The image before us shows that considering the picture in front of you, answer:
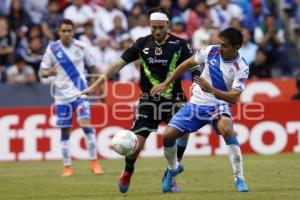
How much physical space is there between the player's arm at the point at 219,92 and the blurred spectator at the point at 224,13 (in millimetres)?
13438

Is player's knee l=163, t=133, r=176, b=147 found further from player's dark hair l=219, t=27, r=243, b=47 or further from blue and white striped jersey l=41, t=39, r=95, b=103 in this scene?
blue and white striped jersey l=41, t=39, r=95, b=103

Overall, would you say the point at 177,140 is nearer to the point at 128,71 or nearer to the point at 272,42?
the point at 128,71

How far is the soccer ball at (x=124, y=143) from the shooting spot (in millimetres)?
12406

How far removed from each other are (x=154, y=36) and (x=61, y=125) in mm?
4748

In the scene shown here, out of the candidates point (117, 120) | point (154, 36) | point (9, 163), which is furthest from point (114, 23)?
point (154, 36)

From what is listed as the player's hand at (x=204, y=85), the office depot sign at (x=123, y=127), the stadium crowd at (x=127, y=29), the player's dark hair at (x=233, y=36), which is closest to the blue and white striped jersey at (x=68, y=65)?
the office depot sign at (x=123, y=127)

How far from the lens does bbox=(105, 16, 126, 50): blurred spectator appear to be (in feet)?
79.8

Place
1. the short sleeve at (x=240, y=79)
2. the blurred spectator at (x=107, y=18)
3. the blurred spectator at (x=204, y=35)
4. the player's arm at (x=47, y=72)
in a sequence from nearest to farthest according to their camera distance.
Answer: the short sleeve at (x=240, y=79)
the player's arm at (x=47, y=72)
the blurred spectator at (x=204, y=35)
the blurred spectator at (x=107, y=18)

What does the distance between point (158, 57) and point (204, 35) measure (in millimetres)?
11281

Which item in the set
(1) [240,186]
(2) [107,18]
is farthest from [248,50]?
(1) [240,186]

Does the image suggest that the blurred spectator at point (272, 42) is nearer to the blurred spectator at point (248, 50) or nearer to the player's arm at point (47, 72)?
the blurred spectator at point (248, 50)

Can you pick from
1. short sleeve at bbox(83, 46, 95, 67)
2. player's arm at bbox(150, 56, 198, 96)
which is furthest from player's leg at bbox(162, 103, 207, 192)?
short sleeve at bbox(83, 46, 95, 67)

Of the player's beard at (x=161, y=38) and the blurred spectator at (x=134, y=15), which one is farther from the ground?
the blurred spectator at (x=134, y=15)

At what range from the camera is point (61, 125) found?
17.5m
